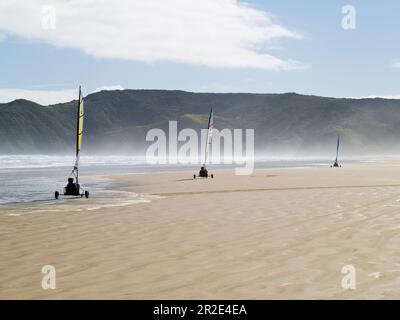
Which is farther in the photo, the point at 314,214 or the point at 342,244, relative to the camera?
the point at 314,214

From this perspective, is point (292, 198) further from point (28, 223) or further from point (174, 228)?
point (28, 223)

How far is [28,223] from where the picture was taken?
13789 mm

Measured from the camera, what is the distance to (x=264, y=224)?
12992mm

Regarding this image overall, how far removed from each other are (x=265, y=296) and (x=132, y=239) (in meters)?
5.15

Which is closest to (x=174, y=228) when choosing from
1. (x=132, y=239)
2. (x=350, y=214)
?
Answer: (x=132, y=239)

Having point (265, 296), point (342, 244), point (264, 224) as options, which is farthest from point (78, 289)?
point (264, 224)

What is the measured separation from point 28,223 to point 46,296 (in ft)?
24.9

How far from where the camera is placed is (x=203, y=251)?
9.63 meters

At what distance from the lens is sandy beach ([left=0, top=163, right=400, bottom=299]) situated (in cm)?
696

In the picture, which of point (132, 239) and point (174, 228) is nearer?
point (132, 239)

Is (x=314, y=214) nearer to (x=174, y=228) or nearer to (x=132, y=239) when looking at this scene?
(x=174, y=228)

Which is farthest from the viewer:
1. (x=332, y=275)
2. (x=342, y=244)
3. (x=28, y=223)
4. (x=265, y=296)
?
(x=28, y=223)

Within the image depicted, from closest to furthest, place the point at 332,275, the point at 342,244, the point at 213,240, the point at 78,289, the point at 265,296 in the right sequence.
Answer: the point at 265,296 → the point at 78,289 → the point at 332,275 → the point at 342,244 → the point at 213,240

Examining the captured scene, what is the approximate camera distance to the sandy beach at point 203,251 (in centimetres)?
696
